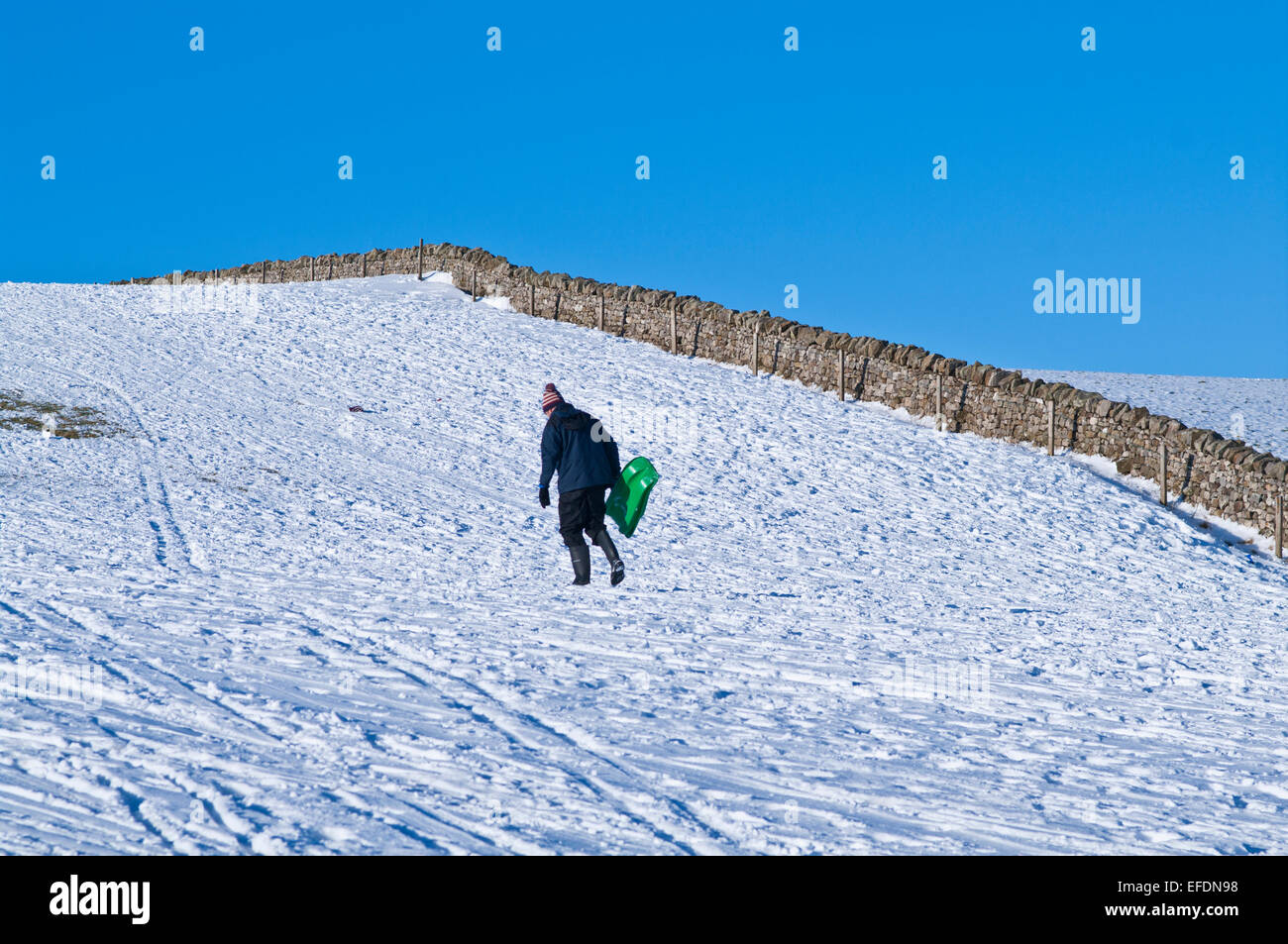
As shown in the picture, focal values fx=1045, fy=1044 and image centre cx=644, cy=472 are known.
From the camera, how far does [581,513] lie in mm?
9922

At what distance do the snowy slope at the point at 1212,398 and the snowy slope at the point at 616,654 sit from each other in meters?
11.0

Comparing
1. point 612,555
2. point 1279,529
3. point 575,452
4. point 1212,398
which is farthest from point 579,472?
point 1212,398

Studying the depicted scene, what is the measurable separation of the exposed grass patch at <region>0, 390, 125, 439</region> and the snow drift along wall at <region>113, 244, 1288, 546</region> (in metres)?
15.5

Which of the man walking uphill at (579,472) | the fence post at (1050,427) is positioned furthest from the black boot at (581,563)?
the fence post at (1050,427)

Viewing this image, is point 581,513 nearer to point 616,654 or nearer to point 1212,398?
point 616,654

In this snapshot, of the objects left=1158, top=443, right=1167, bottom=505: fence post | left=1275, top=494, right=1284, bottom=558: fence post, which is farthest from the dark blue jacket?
left=1158, top=443, right=1167, bottom=505: fence post

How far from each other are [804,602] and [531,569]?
287 cm

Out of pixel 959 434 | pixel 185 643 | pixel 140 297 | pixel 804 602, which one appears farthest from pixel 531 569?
pixel 140 297

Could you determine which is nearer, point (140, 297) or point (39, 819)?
point (39, 819)

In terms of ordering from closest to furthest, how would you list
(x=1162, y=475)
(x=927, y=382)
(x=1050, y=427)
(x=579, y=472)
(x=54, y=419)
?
1. (x=579, y=472)
2. (x=54, y=419)
3. (x=1162, y=475)
4. (x=1050, y=427)
5. (x=927, y=382)

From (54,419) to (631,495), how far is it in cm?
1282
